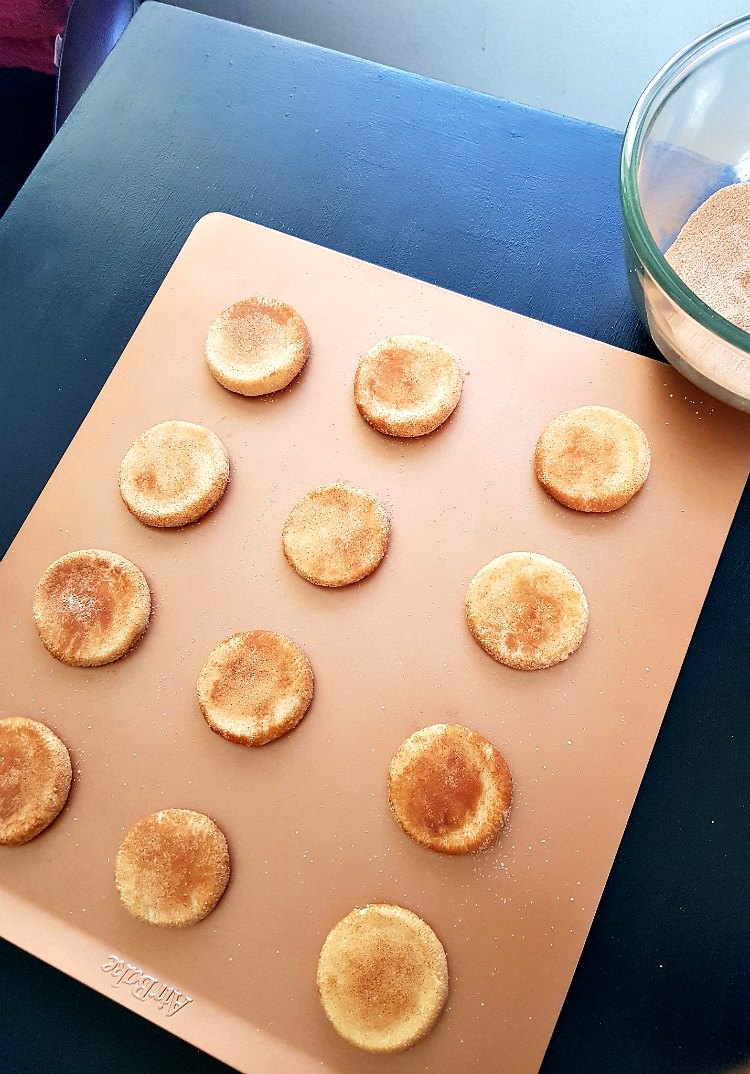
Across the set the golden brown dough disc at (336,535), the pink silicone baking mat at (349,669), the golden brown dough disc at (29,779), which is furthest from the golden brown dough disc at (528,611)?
the golden brown dough disc at (29,779)

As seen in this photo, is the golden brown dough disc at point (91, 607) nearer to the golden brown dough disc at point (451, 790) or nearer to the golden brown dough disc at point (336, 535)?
the golden brown dough disc at point (336, 535)

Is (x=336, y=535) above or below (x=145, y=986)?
above

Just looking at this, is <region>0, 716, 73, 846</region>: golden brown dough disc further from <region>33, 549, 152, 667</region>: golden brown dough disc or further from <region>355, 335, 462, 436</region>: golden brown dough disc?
<region>355, 335, 462, 436</region>: golden brown dough disc

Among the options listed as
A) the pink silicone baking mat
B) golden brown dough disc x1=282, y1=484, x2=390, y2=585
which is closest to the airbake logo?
the pink silicone baking mat

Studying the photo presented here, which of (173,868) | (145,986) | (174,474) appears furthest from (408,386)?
(145,986)

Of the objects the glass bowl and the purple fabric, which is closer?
the glass bowl

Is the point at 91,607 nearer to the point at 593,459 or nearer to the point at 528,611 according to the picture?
the point at 528,611
